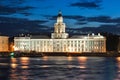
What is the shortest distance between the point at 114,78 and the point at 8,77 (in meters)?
8.35

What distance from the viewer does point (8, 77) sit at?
140ft

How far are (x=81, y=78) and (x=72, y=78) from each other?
709 mm

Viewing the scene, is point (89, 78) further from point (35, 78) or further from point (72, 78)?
point (35, 78)

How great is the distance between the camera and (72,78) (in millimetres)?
42156

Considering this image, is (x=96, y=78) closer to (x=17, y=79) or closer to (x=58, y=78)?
(x=58, y=78)

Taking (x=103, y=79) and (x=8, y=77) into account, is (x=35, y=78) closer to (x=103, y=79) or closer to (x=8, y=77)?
(x=8, y=77)

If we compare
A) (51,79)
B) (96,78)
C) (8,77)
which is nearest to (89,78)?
(96,78)

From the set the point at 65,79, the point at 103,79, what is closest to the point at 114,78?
the point at 103,79

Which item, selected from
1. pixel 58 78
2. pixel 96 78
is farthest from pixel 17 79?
pixel 96 78

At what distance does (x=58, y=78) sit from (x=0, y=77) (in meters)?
4.58

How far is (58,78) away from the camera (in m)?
41.8

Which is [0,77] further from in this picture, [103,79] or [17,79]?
[103,79]

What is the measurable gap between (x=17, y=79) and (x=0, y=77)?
221cm

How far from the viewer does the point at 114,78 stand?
4212 centimetres
